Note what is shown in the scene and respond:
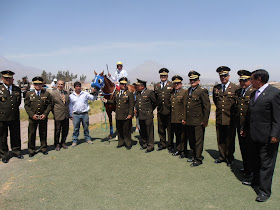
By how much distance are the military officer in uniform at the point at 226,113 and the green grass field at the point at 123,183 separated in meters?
0.44

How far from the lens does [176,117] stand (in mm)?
5500

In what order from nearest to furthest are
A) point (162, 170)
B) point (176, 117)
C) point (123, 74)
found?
point (162, 170), point (176, 117), point (123, 74)

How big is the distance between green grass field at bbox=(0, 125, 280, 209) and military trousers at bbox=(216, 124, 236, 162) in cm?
26

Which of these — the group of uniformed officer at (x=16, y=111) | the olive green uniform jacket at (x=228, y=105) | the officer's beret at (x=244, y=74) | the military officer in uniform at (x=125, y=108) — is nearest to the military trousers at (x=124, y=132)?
the military officer in uniform at (x=125, y=108)

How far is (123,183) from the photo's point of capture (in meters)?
4.07

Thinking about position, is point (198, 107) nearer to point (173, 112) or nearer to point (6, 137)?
point (173, 112)

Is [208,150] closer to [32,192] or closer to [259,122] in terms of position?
[259,122]

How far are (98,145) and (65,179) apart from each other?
254 cm

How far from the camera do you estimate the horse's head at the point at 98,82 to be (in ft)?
23.4

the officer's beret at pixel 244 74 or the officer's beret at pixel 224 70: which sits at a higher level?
the officer's beret at pixel 224 70

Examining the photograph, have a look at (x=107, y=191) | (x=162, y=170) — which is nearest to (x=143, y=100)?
(x=162, y=170)

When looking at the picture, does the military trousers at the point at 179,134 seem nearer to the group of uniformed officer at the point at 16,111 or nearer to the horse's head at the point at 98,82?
the horse's head at the point at 98,82

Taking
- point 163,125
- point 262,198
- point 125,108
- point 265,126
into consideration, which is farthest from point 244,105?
point 125,108

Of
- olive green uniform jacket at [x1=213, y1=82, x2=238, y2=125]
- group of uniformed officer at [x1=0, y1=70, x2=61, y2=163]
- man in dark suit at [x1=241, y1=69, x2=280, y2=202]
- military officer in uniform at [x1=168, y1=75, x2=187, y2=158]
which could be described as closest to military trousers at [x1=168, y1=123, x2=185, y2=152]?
military officer in uniform at [x1=168, y1=75, x2=187, y2=158]
